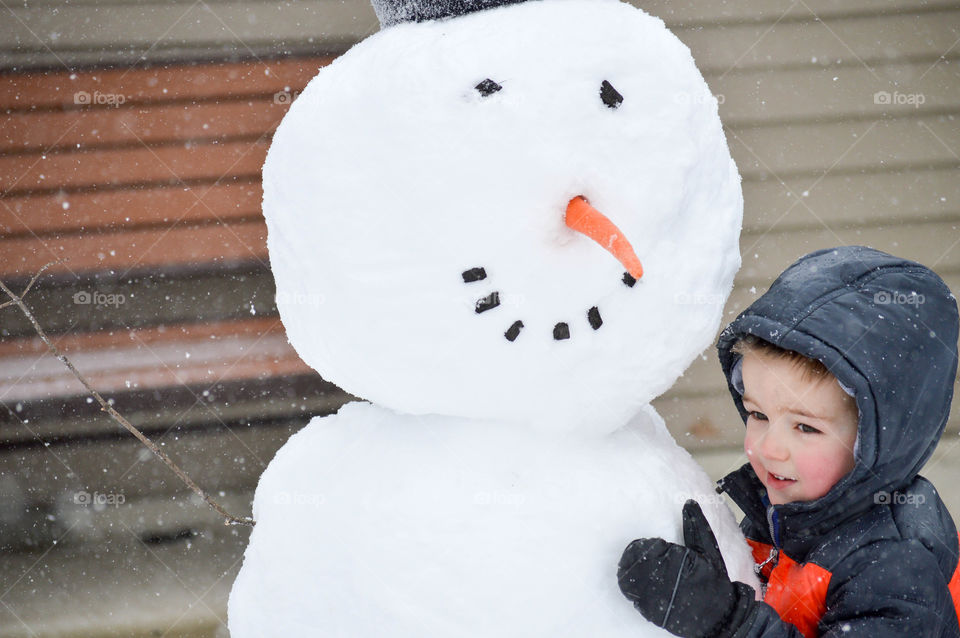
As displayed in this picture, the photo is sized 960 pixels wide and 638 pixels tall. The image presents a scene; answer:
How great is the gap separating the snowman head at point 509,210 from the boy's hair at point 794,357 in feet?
0.78

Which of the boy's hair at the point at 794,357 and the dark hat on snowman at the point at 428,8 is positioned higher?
the dark hat on snowman at the point at 428,8

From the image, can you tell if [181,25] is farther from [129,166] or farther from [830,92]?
[830,92]

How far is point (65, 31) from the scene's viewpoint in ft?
9.91

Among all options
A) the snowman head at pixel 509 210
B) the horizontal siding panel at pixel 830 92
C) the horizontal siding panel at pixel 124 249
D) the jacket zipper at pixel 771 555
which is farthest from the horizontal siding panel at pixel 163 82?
the jacket zipper at pixel 771 555

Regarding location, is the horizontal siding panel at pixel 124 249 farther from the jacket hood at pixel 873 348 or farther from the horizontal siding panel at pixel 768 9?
the jacket hood at pixel 873 348

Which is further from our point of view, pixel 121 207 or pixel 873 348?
pixel 121 207

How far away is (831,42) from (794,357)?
2569 millimetres

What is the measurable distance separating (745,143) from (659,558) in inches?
106

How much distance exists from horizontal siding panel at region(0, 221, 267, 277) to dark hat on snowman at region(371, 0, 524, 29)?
2167 millimetres

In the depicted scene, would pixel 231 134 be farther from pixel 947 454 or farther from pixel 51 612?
pixel 947 454

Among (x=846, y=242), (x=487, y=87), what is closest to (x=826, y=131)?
(x=846, y=242)

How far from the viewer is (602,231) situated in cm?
98

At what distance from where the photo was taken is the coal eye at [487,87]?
1001 millimetres

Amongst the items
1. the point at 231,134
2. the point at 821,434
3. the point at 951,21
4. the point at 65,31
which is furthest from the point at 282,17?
the point at 951,21
